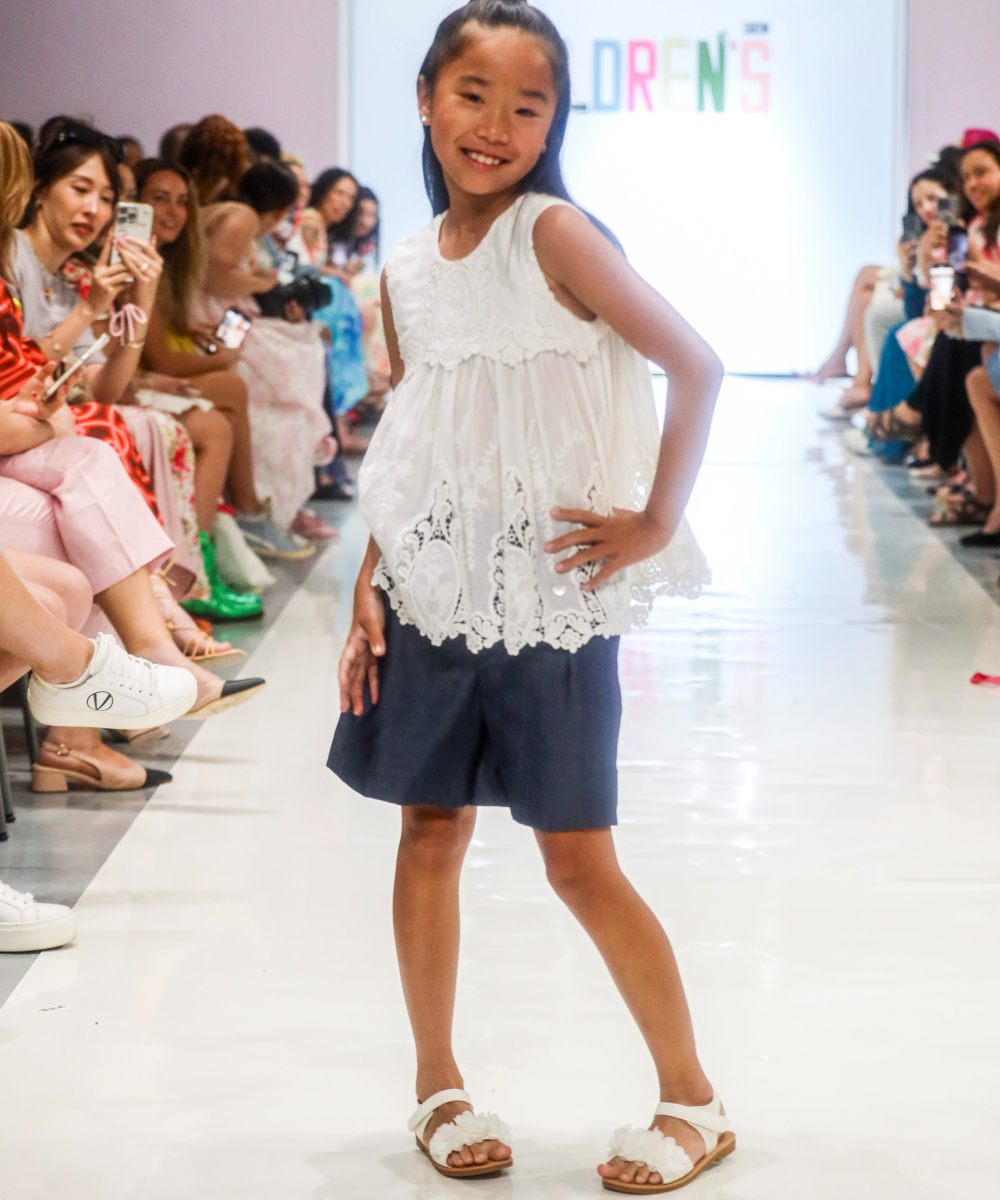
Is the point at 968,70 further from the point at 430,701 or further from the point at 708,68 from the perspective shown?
the point at 430,701

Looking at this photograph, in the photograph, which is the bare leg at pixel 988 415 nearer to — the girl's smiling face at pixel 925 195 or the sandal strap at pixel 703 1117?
the girl's smiling face at pixel 925 195

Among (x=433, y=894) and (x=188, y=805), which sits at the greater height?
(x=433, y=894)

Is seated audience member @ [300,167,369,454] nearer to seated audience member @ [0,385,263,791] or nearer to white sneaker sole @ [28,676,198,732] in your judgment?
seated audience member @ [0,385,263,791]

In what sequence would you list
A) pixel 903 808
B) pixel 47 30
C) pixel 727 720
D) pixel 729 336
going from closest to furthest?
pixel 903 808 → pixel 727 720 → pixel 47 30 → pixel 729 336

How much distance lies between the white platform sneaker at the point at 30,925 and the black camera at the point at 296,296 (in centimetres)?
325

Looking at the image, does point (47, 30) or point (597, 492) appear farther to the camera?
point (47, 30)

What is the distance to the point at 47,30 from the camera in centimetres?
1089

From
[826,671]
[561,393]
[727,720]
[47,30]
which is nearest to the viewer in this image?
[561,393]

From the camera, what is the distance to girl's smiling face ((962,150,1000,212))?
5586 mm

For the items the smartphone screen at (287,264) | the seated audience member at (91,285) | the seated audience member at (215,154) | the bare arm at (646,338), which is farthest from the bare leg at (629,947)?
the smartphone screen at (287,264)

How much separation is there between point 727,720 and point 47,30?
28.8 feet

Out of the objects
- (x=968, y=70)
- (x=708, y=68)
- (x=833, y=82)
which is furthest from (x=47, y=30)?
(x=968, y=70)

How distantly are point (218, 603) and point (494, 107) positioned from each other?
284 cm

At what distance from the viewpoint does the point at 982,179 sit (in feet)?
18.4
